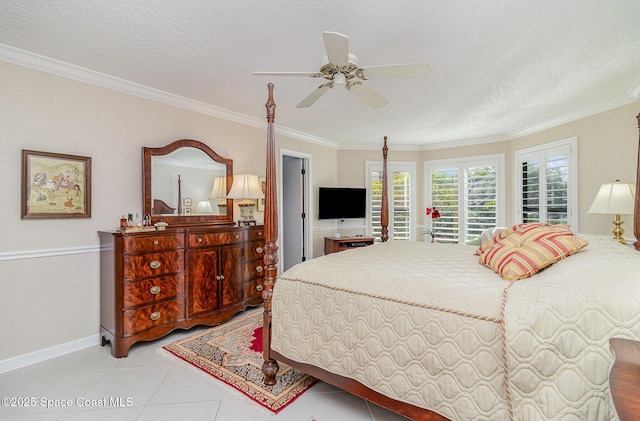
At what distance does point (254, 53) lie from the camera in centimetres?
243

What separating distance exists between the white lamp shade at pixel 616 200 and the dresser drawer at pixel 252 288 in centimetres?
377

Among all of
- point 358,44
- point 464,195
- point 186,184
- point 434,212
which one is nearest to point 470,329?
point 358,44

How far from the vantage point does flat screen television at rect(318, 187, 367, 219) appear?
5.55m

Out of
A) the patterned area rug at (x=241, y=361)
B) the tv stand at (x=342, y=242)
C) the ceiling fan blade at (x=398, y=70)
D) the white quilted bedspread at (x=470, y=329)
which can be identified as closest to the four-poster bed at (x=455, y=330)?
the white quilted bedspread at (x=470, y=329)

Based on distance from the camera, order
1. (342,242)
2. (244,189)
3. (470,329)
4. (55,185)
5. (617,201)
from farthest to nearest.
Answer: (342,242) → (244,189) → (617,201) → (55,185) → (470,329)

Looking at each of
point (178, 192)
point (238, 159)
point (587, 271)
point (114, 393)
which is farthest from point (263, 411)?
point (238, 159)

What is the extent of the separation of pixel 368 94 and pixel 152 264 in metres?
2.38

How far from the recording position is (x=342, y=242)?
17.6 feet

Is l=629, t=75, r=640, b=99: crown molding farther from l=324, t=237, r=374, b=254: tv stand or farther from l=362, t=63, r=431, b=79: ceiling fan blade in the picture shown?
l=324, t=237, r=374, b=254: tv stand

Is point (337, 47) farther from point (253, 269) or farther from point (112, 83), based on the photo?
point (253, 269)

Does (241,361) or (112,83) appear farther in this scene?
(112,83)

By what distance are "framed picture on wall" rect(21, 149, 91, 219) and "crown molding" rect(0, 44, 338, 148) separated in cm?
72

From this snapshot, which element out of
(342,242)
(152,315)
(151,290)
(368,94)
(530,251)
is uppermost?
(368,94)

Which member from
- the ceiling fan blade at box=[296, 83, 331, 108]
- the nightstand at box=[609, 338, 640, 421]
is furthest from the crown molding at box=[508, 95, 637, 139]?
the nightstand at box=[609, 338, 640, 421]
